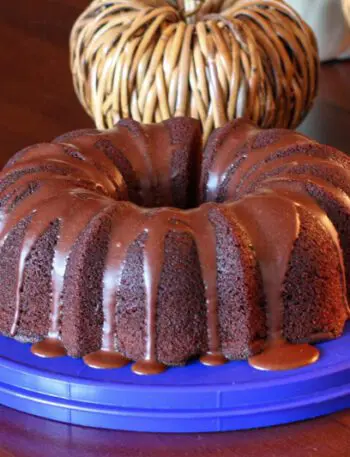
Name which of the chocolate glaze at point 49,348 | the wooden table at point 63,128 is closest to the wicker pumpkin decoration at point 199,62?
the wooden table at point 63,128

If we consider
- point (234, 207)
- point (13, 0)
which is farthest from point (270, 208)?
point (13, 0)

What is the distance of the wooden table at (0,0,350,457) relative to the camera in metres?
1.32

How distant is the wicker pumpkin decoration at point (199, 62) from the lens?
1.85m

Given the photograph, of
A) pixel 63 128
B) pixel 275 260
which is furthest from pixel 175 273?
pixel 63 128

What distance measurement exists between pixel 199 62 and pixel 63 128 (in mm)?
449

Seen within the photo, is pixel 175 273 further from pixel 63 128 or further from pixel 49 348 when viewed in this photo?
pixel 63 128

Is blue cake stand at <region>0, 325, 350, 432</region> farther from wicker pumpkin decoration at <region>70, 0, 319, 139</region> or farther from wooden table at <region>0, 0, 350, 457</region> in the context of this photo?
wicker pumpkin decoration at <region>70, 0, 319, 139</region>

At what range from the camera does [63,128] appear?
2.19 meters

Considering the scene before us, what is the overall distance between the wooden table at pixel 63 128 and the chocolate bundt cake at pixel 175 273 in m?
0.10

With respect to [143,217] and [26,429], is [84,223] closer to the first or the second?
[143,217]

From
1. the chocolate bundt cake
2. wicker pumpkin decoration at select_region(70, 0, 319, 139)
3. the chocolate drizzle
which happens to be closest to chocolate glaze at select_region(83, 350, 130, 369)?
the chocolate bundt cake

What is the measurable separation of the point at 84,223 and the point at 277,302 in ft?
0.92

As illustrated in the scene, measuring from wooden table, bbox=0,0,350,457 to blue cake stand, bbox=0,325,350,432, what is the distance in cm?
1

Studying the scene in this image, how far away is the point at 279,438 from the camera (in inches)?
52.8
